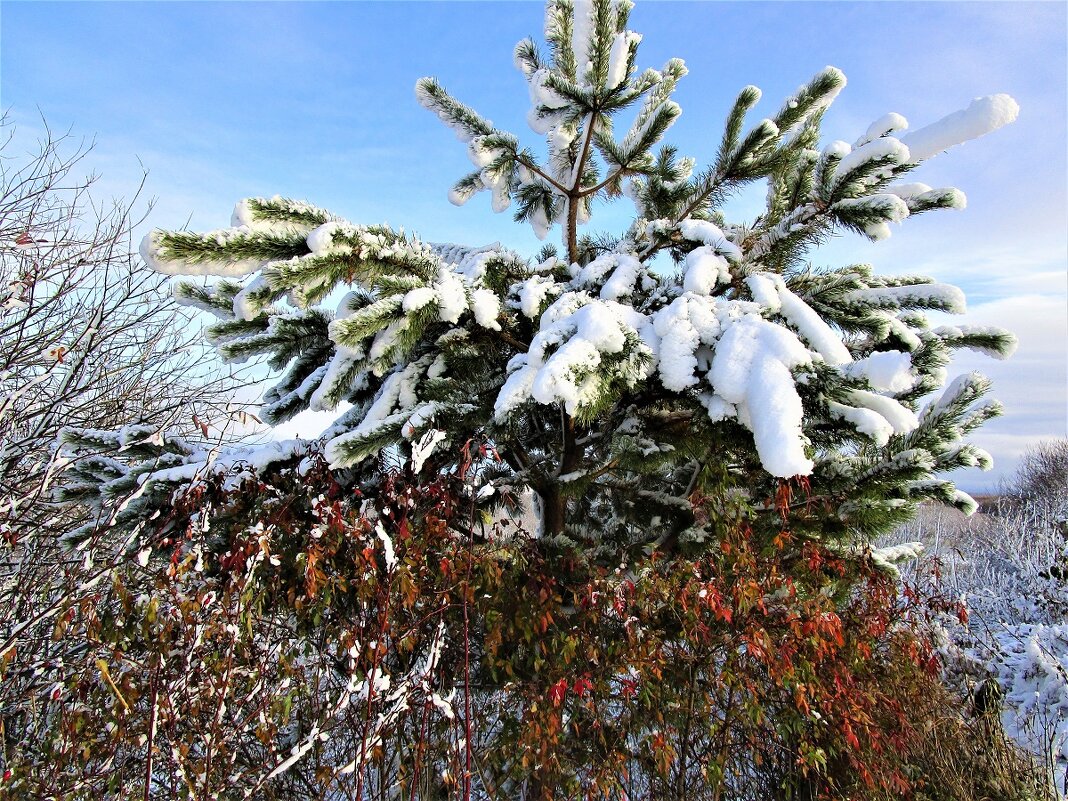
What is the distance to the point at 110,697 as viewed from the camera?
7.76 feet

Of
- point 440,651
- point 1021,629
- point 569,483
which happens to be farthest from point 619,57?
point 1021,629

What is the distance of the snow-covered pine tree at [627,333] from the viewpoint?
176 centimetres

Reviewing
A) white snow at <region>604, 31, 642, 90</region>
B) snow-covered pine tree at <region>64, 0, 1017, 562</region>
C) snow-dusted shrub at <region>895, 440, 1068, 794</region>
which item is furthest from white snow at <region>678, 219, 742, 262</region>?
snow-dusted shrub at <region>895, 440, 1068, 794</region>

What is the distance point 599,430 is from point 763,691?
1.33 metres

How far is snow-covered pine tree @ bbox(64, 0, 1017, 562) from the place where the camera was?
176 cm

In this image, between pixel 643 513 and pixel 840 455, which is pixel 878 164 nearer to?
pixel 840 455

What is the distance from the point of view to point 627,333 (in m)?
1.88

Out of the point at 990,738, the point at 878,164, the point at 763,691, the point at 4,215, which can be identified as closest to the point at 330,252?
the point at 878,164

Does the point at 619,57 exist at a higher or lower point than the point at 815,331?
higher

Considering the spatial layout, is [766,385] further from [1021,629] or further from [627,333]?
[1021,629]

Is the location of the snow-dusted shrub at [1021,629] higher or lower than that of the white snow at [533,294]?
lower

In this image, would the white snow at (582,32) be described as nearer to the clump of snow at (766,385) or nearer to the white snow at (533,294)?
the white snow at (533,294)

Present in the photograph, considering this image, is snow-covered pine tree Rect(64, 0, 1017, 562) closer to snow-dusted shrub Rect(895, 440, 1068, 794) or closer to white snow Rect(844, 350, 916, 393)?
white snow Rect(844, 350, 916, 393)

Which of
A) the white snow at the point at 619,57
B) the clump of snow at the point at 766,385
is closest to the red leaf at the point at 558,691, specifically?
the clump of snow at the point at 766,385
